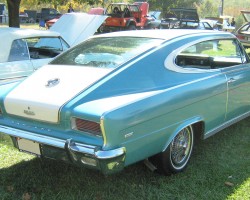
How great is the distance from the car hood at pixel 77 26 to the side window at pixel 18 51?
8.24 ft

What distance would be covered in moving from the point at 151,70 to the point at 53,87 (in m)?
0.93

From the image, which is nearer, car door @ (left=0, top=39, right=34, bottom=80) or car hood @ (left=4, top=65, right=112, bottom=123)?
car hood @ (left=4, top=65, right=112, bottom=123)

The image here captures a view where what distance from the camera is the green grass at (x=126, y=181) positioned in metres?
3.40

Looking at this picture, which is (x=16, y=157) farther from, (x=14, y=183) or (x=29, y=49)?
(x=29, y=49)

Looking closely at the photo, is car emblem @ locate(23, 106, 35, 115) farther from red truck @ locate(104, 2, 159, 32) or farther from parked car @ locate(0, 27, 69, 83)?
red truck @ locate(104, 2, 159, 32)

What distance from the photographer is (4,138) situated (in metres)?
3.54

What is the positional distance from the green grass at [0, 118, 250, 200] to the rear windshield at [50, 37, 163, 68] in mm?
1109

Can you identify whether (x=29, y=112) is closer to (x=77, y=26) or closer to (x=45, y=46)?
(x=45, y=46)

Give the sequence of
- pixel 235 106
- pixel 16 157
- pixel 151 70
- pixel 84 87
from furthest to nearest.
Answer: pixel 235 106
pixel 16 157
pixel 151 70
pixel 84 87

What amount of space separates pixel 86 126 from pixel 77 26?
659cm

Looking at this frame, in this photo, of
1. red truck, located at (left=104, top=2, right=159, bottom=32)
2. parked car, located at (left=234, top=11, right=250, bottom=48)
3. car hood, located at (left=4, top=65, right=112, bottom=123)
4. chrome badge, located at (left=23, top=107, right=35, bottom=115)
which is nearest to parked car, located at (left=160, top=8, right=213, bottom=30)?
red truck, located at (left=104, top=2, right=159, bottom=32)

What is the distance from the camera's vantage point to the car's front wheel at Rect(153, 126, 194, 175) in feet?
11.7

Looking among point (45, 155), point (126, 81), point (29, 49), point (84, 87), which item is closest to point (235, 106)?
point (126, 81)

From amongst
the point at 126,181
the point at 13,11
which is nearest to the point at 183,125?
the point at 126,181
